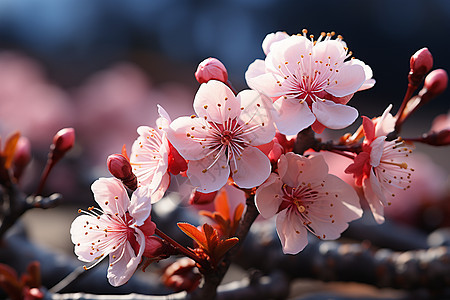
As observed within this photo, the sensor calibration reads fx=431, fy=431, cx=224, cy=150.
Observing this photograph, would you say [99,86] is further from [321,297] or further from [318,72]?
[318,72]

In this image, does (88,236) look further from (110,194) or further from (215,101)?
(215,101)

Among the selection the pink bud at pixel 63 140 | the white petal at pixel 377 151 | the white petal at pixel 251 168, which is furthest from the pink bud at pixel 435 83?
the pink bud at pixel 63 140

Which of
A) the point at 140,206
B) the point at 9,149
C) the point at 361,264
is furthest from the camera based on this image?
the point at 361,264

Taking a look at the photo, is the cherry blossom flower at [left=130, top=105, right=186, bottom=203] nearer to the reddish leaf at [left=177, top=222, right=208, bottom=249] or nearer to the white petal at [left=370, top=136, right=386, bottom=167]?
the reddish leaf at [left=177, top=222, right=208, bottom=249]

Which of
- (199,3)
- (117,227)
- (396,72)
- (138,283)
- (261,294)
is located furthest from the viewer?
(199,3)

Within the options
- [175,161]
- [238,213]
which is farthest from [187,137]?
[238,213]

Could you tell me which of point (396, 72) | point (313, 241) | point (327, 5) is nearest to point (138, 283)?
point (313, 241)

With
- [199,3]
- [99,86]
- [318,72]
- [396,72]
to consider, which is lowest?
[396,72]
